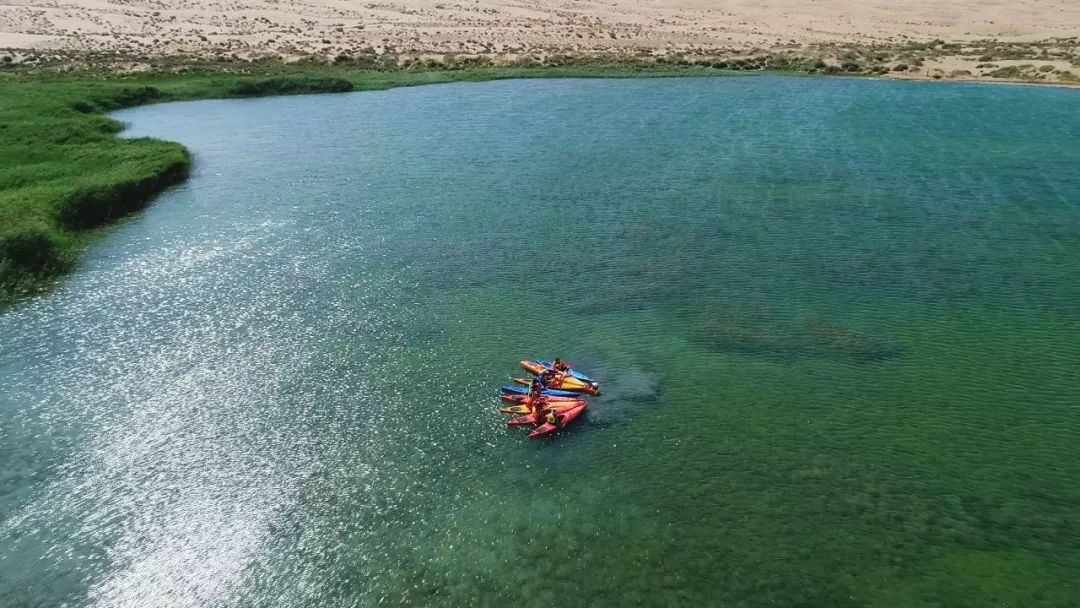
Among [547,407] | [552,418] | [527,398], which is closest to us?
[552,418]

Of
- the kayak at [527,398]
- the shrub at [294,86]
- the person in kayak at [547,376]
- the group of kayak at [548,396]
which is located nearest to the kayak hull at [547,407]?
the group of kayak at [548,396]

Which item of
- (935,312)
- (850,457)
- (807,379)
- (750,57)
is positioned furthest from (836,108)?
(850,457)

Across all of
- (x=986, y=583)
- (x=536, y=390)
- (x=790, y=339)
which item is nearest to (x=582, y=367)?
(x=536, y=390)

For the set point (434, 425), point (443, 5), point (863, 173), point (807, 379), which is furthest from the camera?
point (443, 5)

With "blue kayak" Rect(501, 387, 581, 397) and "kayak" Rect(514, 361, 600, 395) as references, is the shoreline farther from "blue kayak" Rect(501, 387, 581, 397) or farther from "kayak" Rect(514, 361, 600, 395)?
"kayak" Rect(514, 361, 600, 395)

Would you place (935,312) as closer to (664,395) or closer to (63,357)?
(664,395)

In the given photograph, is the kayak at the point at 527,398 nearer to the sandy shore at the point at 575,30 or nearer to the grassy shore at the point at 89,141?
the grassy shore at the point at 89,141

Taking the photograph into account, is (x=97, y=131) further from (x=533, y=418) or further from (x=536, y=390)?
(x=533, y=418)
